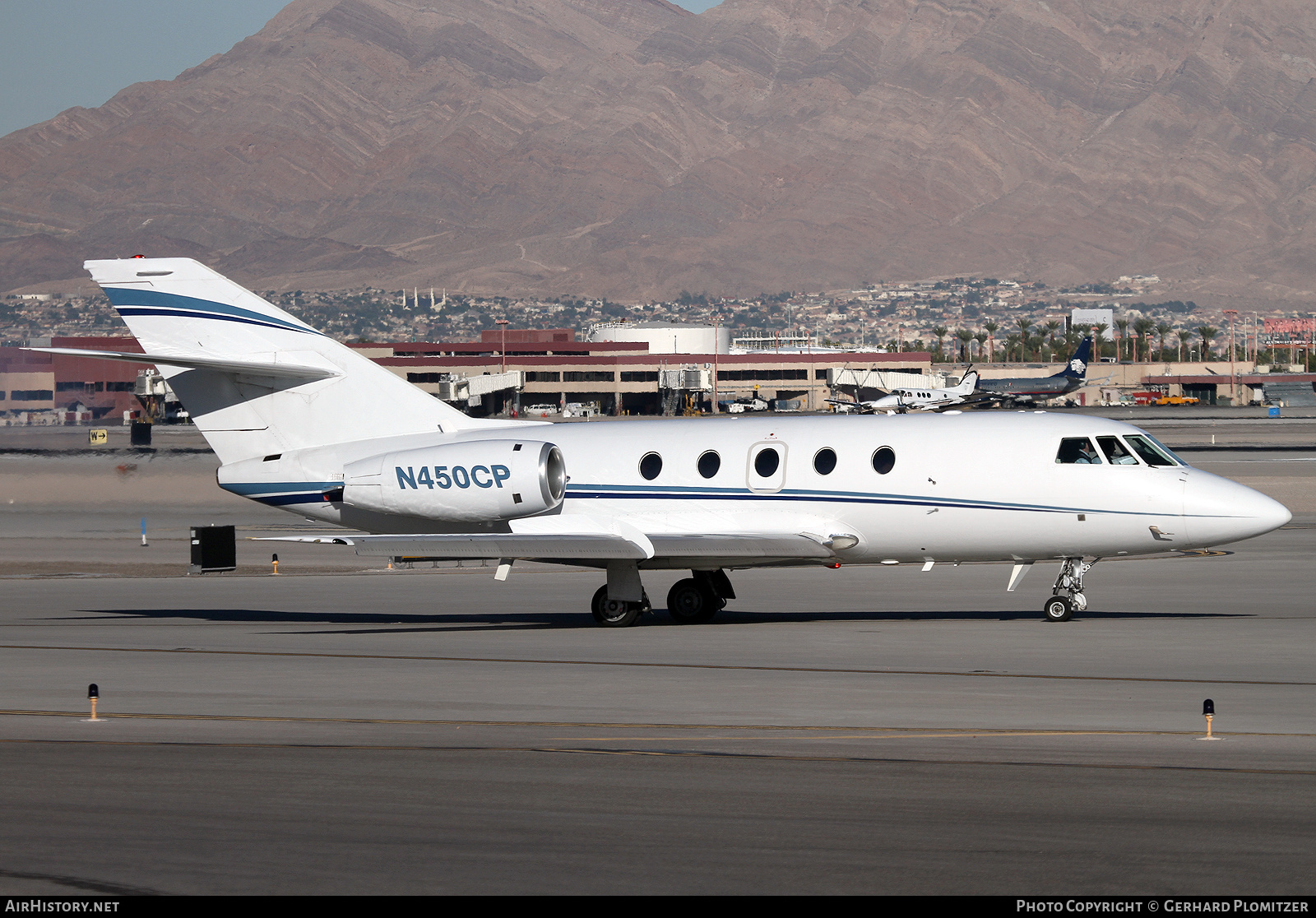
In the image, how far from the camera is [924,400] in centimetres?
12012

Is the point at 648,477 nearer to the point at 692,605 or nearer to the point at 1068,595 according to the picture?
the point at 692,605

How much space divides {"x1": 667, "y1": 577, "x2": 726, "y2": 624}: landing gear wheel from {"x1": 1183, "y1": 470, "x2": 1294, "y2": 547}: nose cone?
26.8ft

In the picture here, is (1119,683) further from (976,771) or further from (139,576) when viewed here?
(139,576)

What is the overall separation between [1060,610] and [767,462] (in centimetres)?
543

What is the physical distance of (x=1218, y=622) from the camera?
23.7 metres

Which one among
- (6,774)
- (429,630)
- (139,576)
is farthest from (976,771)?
(139,576)

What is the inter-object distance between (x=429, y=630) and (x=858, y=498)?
25.2 ft

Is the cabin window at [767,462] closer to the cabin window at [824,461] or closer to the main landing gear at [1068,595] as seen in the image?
the cabin window at [824,461]

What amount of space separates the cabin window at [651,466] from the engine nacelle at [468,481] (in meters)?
1.43

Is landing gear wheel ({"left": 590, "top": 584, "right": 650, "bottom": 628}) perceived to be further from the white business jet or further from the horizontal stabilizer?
the white business jet

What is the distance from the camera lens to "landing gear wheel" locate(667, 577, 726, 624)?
26219mm

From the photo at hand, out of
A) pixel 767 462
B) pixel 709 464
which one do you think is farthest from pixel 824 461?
pixel 709 464

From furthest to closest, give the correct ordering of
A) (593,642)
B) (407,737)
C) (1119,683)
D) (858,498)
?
(858,498)
(593,642)
(1119,683)
(407,737)

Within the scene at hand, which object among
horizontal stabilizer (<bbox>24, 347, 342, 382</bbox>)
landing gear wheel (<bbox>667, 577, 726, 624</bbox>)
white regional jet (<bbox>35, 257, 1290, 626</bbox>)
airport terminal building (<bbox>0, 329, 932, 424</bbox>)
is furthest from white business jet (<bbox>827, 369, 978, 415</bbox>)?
horizontal stabilizer (<bbox>24, 347, 342, 382</bbox>)
